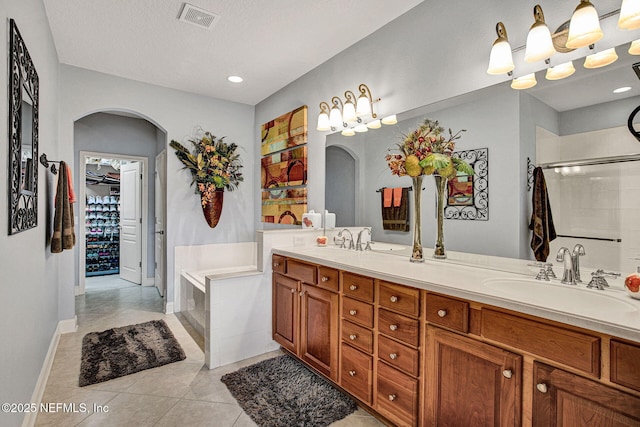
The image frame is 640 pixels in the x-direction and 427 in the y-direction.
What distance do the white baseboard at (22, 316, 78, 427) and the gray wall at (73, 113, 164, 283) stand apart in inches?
65.8

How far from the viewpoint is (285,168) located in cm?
377

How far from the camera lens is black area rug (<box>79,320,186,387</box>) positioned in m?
2.47

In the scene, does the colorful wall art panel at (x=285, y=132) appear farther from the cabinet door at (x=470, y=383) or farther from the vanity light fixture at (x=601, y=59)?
the cabinet door at (x=470, y=383)

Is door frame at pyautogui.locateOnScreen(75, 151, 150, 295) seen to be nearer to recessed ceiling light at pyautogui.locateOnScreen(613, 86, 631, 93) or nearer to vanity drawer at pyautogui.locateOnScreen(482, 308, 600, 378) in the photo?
vanity drawer at pyautogui.locateOnScreen(482, 308, 600, 378)

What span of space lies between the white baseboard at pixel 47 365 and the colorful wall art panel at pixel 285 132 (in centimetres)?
278

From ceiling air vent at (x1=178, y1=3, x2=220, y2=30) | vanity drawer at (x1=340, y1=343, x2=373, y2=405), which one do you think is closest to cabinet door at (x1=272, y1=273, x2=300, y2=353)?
vanity drawer at (x1=340, y1=343, x2=373, y2=405)

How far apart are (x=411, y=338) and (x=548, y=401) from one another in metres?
0.59

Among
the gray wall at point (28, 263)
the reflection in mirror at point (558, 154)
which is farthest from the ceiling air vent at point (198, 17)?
the reflection in mirror at point (558, 154)

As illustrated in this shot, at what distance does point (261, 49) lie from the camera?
297 cm

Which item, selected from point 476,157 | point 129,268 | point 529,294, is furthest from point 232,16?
point 129,268

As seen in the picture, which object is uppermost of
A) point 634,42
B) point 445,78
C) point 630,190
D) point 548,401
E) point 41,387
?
point 445,78

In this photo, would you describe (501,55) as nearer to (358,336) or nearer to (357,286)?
(357,286)

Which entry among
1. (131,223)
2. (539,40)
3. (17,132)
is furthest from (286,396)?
(131,223)

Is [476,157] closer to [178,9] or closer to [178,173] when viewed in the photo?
[178,9]
